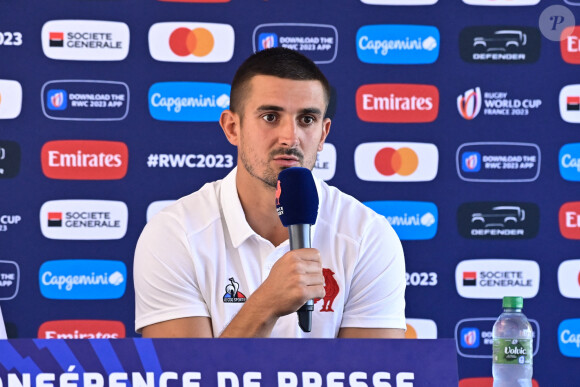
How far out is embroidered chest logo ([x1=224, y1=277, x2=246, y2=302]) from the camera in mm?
1576

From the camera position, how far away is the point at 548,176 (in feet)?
8.75

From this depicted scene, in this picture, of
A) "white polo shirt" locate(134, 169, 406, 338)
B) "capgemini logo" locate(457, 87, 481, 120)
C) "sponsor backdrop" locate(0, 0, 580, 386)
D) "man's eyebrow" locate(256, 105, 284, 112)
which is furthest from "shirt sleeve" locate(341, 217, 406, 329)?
"capgemini logo" locate(457, 87, 481, 120)

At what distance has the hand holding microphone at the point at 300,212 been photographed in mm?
1181

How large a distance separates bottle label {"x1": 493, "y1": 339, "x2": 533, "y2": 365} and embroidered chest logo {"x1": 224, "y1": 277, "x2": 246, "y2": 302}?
1.76ft

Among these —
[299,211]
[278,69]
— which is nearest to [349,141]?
[278,69]

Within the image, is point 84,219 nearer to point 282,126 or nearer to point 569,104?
point 282,126

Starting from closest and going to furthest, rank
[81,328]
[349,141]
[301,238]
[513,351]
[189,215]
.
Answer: [301,238] → [513,351] → [189,215] → [81,328] → [349,141]

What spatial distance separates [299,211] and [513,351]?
1.66 feet

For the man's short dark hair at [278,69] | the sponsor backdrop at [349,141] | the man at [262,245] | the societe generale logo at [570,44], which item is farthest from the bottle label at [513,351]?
the societe generale logo at [570,44]

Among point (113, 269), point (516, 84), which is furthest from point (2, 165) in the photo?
point (516, 84)

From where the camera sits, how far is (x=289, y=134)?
5.08 ft

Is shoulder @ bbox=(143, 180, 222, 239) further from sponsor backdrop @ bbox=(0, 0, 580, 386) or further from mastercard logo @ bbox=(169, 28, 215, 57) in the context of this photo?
mastercard logo @ bbox=(169, 28, 215, 57)

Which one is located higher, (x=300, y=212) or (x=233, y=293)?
(x=300, y=212)

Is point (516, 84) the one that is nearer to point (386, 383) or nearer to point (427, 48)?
point (427, 48)
